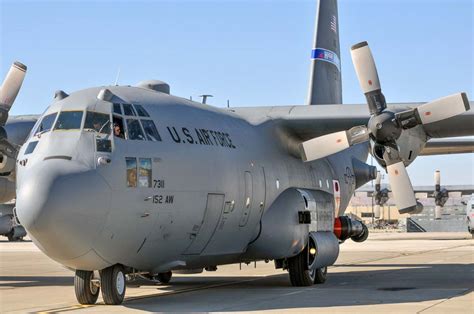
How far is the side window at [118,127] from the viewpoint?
1347cm

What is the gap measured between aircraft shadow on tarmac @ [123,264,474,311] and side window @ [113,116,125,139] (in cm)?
307

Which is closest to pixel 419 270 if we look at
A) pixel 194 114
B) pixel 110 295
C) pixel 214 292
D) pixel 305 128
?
pixel 305 128

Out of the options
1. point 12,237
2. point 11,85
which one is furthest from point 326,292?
point 12,237

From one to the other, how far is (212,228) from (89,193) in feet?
12.1

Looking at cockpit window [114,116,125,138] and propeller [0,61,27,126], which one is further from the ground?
propeller [0,61,27,126]

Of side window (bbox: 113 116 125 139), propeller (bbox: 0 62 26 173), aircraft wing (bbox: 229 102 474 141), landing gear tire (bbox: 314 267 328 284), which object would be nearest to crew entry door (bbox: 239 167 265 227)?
aircraft wing (bbox: 229 102 474 141)

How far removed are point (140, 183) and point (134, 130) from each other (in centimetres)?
105

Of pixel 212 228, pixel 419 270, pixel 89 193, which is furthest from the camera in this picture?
pixel 419 270

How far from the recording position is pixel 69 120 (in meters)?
13.4

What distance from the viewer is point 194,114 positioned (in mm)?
15898

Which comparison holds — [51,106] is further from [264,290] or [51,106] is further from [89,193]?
[264,290]

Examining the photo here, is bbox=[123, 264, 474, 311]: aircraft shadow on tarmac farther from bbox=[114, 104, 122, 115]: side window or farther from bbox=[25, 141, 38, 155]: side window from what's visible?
bbox=[114, 104, 122, 115]: side window

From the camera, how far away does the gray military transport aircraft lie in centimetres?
1260

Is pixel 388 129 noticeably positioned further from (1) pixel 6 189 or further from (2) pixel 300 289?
(1) pixel 6 189
